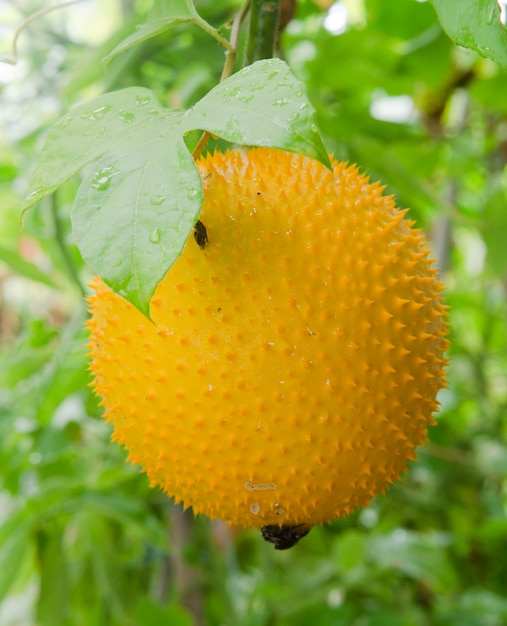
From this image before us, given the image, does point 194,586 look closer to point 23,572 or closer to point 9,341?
point 23,572

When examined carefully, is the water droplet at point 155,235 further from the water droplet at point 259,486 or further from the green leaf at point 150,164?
the water droplet at point 259,486

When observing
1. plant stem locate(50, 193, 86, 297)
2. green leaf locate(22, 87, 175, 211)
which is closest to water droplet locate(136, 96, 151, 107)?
green leaf locate(22, 87, 175, 211)

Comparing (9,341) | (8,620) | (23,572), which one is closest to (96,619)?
(23,572)

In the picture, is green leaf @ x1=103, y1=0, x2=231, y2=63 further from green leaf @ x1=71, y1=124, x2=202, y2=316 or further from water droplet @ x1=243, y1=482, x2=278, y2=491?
water droplet @ x1=243, y1=482, x2=278, y2=491

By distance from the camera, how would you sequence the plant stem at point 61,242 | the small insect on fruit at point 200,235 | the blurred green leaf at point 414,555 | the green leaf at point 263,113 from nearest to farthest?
the green leaf at point 263,113
the small insect on fruit at point 200,235
the plant stem at point 61,242
the blurred green leaf at point 414,555

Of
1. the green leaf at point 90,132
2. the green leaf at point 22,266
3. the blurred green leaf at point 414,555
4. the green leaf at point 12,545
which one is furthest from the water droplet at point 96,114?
the blurred green leaf at point 414,555
